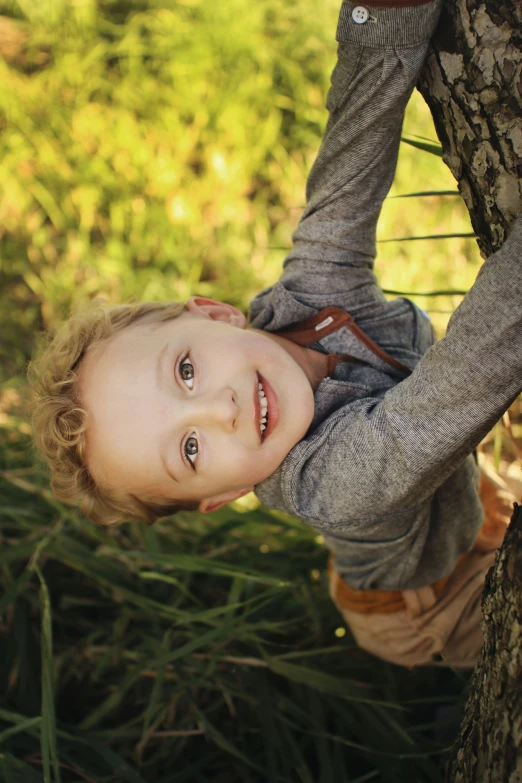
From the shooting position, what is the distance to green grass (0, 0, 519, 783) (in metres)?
1.58

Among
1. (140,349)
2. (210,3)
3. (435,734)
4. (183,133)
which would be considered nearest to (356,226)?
(140,349)

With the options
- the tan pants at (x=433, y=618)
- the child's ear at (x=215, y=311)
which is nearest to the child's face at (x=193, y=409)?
the child's ear at (x=215, y=311)

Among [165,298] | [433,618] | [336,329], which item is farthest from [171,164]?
[433,618]

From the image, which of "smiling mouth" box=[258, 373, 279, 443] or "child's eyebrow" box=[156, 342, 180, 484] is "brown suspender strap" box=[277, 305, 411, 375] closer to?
"smiling mouth" box=[258, 373, 279, 443]

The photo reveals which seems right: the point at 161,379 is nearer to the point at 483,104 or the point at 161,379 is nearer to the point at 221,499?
the point at 221,499

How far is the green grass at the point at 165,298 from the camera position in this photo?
5.17 feet

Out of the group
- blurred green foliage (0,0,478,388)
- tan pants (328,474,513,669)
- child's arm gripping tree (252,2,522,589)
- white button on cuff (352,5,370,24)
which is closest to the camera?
child's arm gripping tree (252,2,522,589)

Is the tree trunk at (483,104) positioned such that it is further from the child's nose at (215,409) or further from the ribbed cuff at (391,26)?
the child's nose at (215,409)

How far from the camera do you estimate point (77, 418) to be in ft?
4.65

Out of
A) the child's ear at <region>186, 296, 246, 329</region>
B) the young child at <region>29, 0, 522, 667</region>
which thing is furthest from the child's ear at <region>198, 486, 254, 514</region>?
the child's ear at <region>186, 296, 246, 329</region>

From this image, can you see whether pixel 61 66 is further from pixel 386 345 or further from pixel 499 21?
pixel 499 21

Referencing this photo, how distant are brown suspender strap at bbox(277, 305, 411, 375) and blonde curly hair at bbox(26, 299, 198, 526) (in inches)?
10.8

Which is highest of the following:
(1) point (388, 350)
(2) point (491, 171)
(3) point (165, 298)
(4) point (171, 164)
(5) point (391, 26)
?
(5) point (391, 26)

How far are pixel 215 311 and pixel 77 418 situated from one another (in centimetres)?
37
